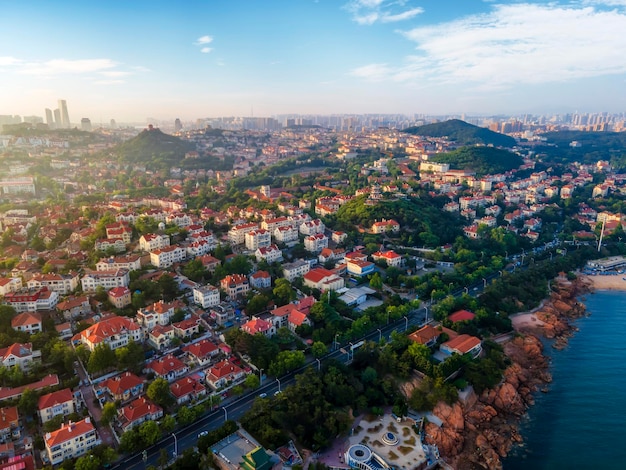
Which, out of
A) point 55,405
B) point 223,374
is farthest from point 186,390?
point 55,405

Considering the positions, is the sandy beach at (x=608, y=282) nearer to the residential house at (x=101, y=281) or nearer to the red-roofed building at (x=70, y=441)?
the residential house at (x=101, y=281)

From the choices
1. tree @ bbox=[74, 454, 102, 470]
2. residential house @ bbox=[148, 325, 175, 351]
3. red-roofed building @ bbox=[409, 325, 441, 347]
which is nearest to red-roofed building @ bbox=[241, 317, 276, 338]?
residential house @ bbox=[148, 325, 175, 351]

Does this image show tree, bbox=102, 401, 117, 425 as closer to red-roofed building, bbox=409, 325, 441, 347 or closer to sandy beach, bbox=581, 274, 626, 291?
red-roofed building, bbox=409, 325, 441, 347

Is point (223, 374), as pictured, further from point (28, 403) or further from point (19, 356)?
point (19, 356)

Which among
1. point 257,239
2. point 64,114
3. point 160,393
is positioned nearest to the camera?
point 160,393

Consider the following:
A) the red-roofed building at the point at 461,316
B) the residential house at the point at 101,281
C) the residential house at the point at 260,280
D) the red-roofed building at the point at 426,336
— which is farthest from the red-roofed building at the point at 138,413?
the red-roofed building at the point at 461,316

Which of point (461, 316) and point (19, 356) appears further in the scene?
point (461, 316)
